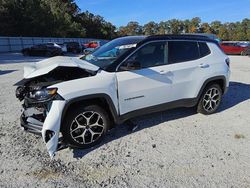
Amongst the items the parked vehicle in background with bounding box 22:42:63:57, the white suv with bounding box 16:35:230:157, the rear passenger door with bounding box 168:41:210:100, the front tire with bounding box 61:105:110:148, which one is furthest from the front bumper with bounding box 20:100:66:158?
the parked vehicle in background with bounding box 22:42:63:57

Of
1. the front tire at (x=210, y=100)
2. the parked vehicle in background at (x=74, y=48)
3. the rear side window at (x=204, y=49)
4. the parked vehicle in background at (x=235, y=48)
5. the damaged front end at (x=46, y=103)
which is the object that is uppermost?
the rear side window at (x=204, y=49)

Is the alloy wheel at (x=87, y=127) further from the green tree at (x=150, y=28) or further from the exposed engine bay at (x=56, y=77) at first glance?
the green tree at (x=150, y=28)

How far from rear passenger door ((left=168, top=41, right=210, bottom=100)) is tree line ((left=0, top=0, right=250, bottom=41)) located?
43.3 m

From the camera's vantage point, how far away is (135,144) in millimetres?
4629

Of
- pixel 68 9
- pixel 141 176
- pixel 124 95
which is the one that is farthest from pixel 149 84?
pixel 68 9

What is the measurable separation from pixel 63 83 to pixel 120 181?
1675mm

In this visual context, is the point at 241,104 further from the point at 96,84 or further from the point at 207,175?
the point at 96,84

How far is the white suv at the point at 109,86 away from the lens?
13.6ft

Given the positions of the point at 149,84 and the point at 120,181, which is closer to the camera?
the point at 120,181

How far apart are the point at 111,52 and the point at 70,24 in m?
53.3

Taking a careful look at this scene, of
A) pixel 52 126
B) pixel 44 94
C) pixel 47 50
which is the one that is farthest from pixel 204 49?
pixel 47 50

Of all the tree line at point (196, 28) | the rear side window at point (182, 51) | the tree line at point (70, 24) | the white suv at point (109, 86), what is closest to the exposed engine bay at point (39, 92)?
the white suv at point (109, 86)

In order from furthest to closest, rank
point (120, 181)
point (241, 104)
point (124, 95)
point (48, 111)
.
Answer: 1. point (241, 104)
2. point (124, 95)
3. point (48, 111)
4. point (120, 181)

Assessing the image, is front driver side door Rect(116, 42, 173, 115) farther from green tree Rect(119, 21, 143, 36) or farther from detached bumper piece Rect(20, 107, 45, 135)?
green tree Rect(119, 21, 143, 36)
